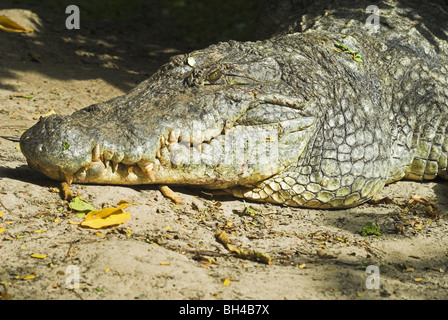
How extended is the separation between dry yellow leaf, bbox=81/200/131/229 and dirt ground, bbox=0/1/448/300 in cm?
4

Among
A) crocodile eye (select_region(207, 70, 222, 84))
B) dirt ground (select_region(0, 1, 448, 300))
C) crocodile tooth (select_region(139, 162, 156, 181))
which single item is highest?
crocodile eye (select_region(207, 70, 222, 84))

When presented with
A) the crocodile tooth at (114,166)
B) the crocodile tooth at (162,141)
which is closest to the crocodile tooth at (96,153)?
the crocodile tooth at (114,166)

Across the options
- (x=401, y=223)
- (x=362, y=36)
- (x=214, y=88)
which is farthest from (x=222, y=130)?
(x=362, y=36)

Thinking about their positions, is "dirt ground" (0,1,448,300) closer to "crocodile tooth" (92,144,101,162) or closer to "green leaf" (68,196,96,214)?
"green leaf" (68,196,96,214)

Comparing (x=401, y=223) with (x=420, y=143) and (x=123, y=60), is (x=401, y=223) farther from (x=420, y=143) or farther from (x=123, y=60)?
(x=123, y=60)

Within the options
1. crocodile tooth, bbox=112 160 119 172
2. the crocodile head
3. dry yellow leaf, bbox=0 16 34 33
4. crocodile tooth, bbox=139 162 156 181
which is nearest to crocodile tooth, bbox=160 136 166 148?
the crocodile head

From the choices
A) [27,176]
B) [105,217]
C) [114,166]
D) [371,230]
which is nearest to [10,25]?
[27,176]

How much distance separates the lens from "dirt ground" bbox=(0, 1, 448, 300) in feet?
10.0

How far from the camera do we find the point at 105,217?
3.70 metres

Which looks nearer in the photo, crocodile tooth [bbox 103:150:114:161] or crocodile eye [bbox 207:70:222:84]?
crocodile tooth [bbox 103:150:114:161]

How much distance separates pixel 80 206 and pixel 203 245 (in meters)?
0.89

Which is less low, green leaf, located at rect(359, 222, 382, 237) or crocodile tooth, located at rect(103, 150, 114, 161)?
crocodile tooth, located at rect(103, 150, 114, 161)

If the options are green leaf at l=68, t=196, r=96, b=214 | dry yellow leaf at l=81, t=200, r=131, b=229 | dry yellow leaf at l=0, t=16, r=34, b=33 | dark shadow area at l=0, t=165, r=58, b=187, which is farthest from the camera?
dry yellow leaf at l=0, t=16, r=34, b=33

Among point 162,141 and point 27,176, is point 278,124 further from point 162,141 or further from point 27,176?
point 27,176
